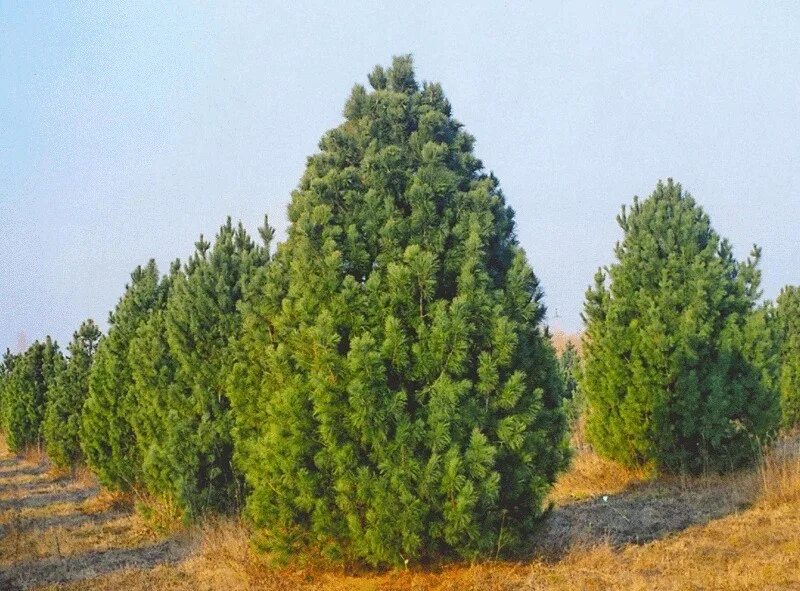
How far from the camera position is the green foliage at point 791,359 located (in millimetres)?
18078

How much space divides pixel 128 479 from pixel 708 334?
9.37m

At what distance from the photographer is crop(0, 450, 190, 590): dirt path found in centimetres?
804

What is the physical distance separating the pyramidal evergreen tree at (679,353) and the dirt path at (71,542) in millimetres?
6605

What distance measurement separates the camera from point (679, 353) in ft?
36.5

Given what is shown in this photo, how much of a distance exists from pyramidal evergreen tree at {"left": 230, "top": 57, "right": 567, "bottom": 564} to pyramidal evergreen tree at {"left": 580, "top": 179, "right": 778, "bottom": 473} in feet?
17.7

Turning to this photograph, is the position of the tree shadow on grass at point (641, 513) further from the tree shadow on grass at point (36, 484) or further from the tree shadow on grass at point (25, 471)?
the tree shadow on grass at point (25, 471)

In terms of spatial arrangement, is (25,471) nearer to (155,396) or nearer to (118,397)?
(118,397)

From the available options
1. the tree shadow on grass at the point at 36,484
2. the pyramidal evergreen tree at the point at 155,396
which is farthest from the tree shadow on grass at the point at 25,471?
the pyramidal evergreen tree at the point at 155,396

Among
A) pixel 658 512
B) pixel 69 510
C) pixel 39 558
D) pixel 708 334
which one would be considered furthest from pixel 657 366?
pixel 69 510

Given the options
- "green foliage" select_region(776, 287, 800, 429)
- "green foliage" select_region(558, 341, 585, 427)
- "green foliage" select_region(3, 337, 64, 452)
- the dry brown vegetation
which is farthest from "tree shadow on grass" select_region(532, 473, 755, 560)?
"green foliage" select_region(3, 337, 64, 452)

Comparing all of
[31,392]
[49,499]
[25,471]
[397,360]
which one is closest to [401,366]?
[397,360]

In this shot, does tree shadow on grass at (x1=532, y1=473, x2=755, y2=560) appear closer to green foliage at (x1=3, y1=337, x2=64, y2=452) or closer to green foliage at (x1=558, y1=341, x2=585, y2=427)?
green foliage at (x1=558, y1=341, x2=585, y2=427)

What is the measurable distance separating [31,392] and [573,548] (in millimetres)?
23602

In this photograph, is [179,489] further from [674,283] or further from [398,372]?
[674,283]
